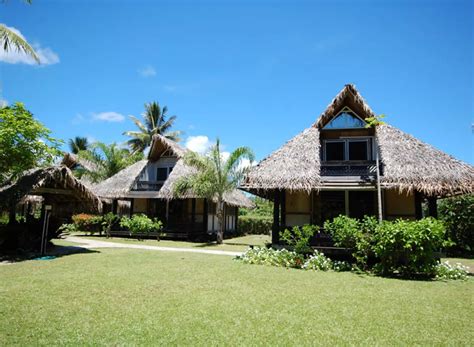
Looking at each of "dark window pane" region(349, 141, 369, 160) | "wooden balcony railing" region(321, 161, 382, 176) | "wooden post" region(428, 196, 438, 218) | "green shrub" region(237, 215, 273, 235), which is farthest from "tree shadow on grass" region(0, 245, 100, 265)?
"green shrub" region(237, 215, 273, 235)

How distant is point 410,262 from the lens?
9.11 metres

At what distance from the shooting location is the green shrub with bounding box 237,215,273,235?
29.4 meters

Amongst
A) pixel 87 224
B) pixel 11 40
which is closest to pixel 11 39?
pixel 11 40

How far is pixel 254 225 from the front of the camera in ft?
97.7

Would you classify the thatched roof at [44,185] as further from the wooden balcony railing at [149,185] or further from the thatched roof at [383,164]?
the wooden balcony railing at [149,185]

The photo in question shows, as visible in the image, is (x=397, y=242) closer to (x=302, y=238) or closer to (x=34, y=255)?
(x=302, y=238)

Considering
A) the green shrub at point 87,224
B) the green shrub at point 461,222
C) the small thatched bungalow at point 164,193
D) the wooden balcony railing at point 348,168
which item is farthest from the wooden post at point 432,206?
the green shrub at point 87,224

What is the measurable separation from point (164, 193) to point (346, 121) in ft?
35.7

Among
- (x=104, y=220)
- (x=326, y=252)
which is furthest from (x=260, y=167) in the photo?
(x=104, y=220)

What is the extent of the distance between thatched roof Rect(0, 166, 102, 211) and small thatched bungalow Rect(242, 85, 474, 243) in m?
6.29

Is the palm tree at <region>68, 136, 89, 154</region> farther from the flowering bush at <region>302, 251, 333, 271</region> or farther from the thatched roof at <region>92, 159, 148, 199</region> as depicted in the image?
the flowering bush at <region>302, 251, 333, 271</region>

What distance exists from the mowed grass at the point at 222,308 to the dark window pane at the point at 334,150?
6164 millimetres

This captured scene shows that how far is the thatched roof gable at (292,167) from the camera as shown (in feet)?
38.6

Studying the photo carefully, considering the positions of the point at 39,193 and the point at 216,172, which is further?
the point at 216,172
